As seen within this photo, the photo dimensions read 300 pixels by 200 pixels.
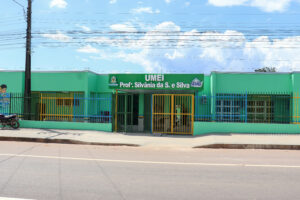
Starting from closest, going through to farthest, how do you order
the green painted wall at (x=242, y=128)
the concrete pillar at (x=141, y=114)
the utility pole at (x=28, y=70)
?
the green painted wall at (x=242, y=128), the utility pole at (x=28, y=70), the concrete pillar at (x=141, y=114)

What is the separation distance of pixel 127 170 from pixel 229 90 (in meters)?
12.4

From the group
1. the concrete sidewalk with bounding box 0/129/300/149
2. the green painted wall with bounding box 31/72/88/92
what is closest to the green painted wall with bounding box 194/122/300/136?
the concrete sidewalk with bounding box 0/129/300/149

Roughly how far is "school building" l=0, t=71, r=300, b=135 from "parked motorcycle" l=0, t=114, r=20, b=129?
0.48 metres

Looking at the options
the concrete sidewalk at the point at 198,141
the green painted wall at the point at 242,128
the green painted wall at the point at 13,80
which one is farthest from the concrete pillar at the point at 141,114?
the green painted wall at the point at 13,80

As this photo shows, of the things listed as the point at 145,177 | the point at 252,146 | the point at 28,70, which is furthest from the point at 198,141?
the point at 28,70

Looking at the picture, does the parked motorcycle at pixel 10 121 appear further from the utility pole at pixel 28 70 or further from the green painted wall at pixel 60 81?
the green painted wall at pixel 60 81

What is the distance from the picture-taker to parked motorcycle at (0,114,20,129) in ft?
47.9

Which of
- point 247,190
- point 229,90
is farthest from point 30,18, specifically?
point 247,190

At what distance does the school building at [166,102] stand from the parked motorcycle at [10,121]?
48cm

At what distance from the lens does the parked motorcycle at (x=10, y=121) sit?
14.6m

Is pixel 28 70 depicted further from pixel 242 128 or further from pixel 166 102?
pixel 242 128

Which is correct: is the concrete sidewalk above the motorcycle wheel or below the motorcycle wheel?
below

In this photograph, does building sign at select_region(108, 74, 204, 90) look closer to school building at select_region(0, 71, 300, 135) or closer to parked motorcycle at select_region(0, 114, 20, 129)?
school building at select_region(0, 71, 300, 135)

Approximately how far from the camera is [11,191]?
4504mm
